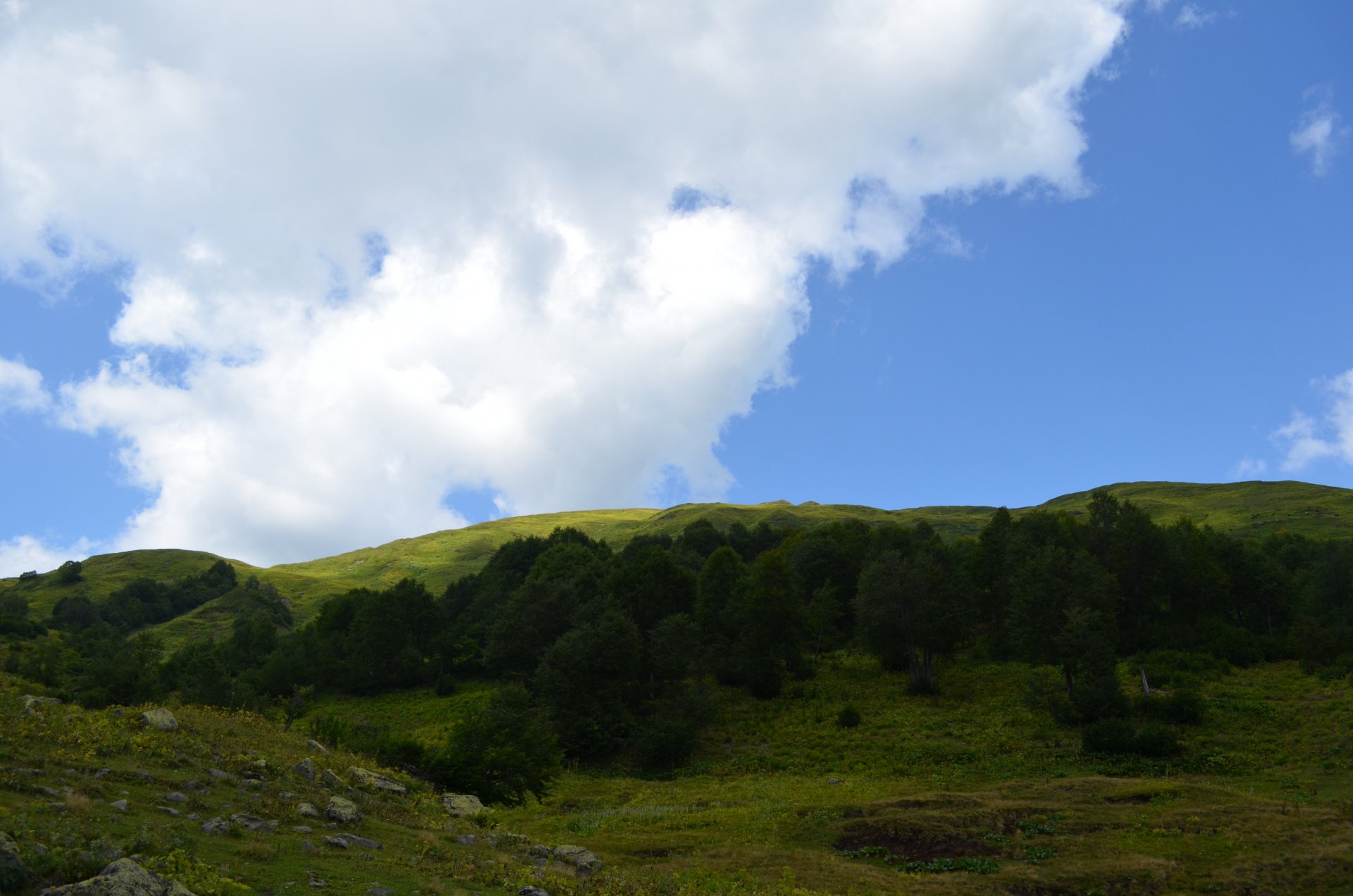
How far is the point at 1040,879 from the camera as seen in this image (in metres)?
23.0

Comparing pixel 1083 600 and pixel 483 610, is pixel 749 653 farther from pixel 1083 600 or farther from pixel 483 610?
pixel 483 610

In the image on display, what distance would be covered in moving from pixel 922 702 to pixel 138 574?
609 feet

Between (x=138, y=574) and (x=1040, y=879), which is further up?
(x=138, y=574)

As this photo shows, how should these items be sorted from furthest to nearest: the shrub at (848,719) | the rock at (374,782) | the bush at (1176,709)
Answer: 1. the shrub at (848,719)
2. the bush at (1176,709)
3. the rock at (374,782)

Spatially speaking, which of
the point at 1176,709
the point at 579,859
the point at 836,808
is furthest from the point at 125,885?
the point at 1176,709

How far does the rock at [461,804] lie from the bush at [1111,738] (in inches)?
1367

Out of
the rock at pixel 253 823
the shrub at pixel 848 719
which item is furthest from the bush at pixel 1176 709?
the rock at pixel 253 823

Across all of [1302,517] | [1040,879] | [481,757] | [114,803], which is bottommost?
[1040,879]

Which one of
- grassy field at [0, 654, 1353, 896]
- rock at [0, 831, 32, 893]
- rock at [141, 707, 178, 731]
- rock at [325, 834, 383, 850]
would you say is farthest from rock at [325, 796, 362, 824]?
rock at [0, 831, 32, 893]

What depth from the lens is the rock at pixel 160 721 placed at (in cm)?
2181

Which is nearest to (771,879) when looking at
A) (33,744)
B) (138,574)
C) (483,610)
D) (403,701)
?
(33,744)

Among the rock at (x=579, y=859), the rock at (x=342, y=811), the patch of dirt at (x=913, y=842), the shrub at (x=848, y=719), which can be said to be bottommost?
the patch of dirt at (x=913, y=842)

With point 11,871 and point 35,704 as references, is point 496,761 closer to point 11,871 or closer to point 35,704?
point 35,704

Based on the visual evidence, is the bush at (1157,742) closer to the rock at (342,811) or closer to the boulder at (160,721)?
the rock at (342,811)
